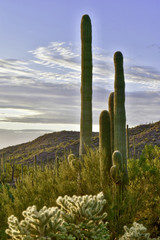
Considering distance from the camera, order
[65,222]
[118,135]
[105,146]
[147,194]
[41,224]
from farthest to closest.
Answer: [118,135], [105,146], [147,194], [65,222], [41,224]

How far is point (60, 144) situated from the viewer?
39781 millimetres

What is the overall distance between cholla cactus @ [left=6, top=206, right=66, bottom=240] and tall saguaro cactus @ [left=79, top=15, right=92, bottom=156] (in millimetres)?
A: 8295

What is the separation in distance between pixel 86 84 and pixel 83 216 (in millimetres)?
9093

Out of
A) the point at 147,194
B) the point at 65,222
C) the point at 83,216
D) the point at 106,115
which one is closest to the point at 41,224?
the point at 65,222

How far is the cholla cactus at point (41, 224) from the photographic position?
410 cm

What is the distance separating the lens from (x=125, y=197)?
7.78 metres

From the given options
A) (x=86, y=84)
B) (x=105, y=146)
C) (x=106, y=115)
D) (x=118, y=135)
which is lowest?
(x=105, y=146)

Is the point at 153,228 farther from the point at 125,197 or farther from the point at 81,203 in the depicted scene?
the point at 81,203

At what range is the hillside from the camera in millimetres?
28594

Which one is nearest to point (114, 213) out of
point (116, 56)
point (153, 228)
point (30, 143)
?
point (153, 228)

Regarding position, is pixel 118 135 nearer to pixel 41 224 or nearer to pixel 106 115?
pixel 106 115

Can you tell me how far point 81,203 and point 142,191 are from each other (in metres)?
4.34

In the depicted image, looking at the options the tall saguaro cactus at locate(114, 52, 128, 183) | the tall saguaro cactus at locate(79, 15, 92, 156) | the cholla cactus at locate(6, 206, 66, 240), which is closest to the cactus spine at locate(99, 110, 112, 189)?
the tall saguaro cactus at locate(114, 52, 128, 183)

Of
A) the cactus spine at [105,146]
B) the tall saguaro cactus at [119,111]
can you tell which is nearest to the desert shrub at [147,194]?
the tall saguaro cactus at [119,111]
